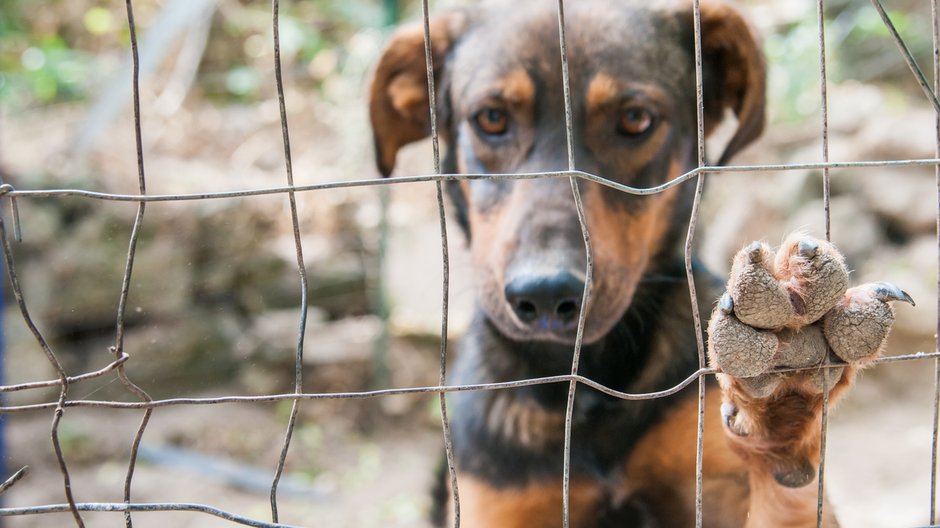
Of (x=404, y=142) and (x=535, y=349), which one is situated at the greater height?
(x=404, y=142)

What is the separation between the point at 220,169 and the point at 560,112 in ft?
17.6

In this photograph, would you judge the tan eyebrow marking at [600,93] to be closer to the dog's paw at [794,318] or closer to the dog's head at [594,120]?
the dog's head at [594,120]

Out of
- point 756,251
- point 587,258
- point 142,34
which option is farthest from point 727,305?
point 142,34

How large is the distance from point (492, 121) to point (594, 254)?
648 mm

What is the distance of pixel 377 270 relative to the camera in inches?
264

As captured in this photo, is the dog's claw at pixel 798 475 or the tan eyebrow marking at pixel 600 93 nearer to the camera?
the dog's claw at pixel 798 475

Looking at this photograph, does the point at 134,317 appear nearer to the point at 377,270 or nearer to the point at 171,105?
the point at 377,270

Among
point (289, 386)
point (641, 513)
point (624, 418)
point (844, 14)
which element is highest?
point (844, 14)

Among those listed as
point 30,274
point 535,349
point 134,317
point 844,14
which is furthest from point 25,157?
point 844,14

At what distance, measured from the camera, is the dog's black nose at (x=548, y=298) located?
1.95 m

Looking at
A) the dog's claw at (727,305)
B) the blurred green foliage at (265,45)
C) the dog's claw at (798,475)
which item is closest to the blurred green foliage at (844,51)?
the blurred green foliage at (265,45)

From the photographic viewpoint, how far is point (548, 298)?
1.96 meters

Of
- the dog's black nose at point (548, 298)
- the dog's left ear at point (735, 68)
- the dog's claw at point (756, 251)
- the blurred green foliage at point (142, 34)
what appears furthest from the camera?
the blurred green foliage at point (142, 34)

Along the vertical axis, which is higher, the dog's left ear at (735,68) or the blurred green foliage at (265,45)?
the blurred green foliage at (265,45)
